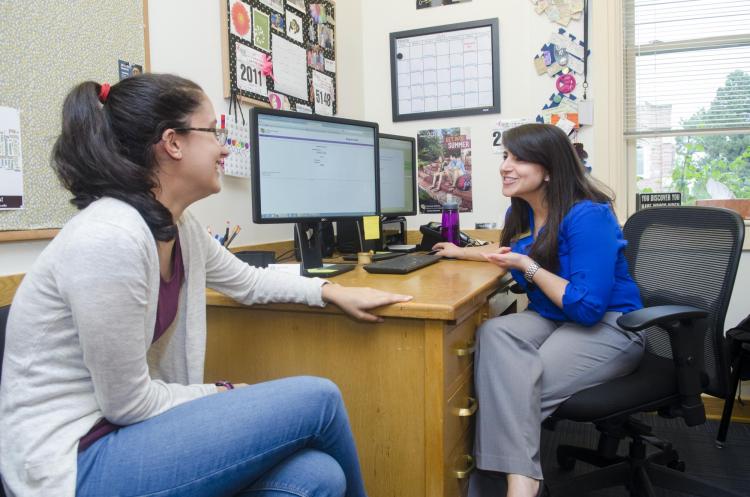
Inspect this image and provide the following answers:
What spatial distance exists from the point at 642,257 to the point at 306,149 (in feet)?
3.53

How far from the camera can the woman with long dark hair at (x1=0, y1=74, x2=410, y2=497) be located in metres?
0.77

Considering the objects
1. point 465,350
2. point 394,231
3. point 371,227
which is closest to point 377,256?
point 371,227

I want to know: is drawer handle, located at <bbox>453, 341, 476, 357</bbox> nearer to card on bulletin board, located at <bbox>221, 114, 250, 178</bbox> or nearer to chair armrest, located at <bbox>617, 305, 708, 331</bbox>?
chair armrest, located at <bbox>617, 305, 708, 331</bbox>

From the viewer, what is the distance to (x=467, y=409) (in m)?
1.29

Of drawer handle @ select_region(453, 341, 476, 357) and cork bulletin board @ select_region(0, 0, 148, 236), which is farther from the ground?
cork bulletin board @ select_region(0, 0, 148, 236)

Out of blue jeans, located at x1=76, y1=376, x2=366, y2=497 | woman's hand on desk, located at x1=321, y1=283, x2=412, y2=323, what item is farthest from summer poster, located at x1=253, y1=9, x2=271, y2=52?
blue jeans, located at x1=76, y1=376, x2=366, y2=497

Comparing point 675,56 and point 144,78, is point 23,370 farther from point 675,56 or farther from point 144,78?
point 675,56

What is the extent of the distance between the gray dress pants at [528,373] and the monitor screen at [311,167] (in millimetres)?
566

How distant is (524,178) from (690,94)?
1.35m

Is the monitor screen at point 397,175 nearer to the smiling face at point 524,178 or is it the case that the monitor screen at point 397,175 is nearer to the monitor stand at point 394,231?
the monitor stand at point 394,231

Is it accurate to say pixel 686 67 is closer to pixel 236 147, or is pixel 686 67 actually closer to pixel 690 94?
pixel 690 94

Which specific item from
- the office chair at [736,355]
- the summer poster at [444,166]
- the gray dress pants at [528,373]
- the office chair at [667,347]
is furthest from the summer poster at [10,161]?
the office chair at [736,355]

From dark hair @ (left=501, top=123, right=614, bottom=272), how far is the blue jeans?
29.7 inches

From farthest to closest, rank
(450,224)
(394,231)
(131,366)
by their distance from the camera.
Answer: (394,231) < (450,224) < (131,366)
